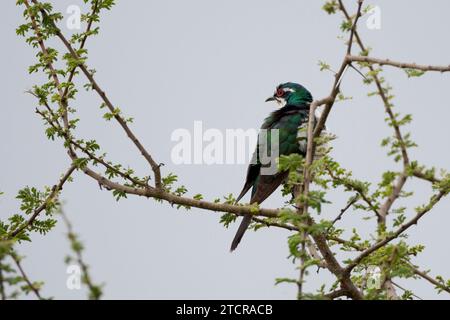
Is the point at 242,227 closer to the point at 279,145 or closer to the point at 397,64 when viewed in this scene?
the point at 279,145

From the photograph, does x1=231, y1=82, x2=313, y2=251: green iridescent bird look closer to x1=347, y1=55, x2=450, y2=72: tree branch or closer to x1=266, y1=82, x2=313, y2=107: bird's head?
x1=266, y1=82, x2=313, y2=107: bird's head

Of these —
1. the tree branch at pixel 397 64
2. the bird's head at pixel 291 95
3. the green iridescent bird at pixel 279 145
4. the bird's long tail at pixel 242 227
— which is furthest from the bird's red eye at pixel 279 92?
the tree branch at pixel 397 64

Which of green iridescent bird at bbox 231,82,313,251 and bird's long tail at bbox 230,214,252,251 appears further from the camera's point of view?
green iridescent bird at bbox 231,82,313,251

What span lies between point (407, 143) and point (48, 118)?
3.28 metres

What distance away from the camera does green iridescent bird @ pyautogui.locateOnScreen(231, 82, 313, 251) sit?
8.35 m

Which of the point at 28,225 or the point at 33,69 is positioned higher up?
the point at 33,69

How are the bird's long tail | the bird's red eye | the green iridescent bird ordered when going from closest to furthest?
the bird's long tail, the green iridescent bird, the bird's red eye

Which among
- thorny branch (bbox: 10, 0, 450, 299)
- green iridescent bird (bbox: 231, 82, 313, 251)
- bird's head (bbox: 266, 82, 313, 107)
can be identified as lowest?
thorny branch (bbox: 10, 0, 450, 299)

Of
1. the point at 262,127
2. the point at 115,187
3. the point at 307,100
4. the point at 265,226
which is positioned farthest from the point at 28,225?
the point at 307,100

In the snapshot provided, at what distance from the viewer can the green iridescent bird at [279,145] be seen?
8.35 metres

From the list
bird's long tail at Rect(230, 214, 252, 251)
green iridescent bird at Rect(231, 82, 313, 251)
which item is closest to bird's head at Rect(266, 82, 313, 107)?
green iridescent bird at Rect(231, 82, 313, 251)

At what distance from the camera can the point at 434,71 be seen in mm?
5086
